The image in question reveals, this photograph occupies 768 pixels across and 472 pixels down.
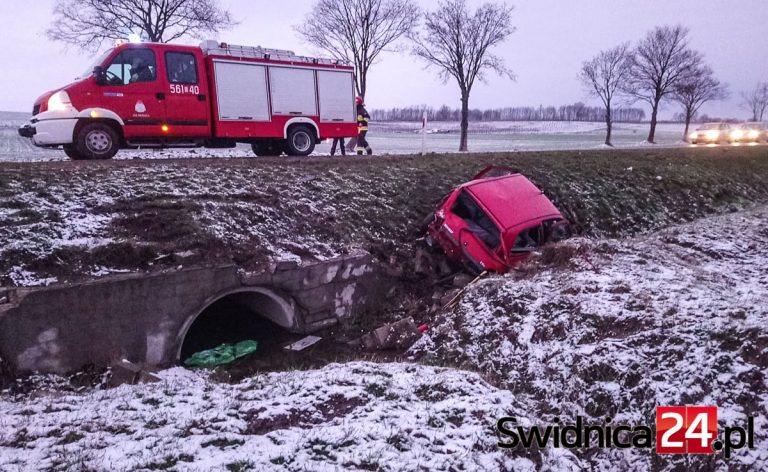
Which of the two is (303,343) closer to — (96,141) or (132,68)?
(96,141)

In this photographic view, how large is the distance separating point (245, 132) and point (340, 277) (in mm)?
5317

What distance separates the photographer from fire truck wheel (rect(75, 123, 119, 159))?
1002 cm

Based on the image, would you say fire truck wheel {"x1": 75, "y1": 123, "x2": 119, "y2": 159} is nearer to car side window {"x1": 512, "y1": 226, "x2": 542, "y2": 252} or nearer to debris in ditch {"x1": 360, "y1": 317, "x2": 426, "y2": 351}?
debris in ditch {"x1": 360, "y1": 317, "x2": 426, "y2": 351}

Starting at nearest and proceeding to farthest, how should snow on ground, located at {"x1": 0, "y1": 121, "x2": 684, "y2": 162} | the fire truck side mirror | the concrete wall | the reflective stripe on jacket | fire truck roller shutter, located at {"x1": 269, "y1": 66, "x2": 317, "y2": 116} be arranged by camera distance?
1. the concrete wall
2. the fire truck side mirror
3. fire truck roller shutter, located at {"x1": 269, "y1": 66, "x2": 317, "y2": 116}
4. the reflective stripe on jacket
5. snow on ground, located at {"x1": 0, "y1": 121, "x2": 684, "y2": 162}

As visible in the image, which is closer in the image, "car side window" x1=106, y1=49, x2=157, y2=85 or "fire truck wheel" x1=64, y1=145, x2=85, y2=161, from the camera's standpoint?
"car side window" x1=106, y1=49, x2=157, y2=85

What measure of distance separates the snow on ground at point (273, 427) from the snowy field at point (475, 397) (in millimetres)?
15

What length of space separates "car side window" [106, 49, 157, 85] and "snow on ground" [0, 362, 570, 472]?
281 inches

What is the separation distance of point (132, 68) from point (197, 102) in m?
1.45

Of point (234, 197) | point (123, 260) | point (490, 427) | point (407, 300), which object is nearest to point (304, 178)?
point (234, 197)

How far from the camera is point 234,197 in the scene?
909cm

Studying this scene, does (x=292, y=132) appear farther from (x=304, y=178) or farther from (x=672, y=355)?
(x=672, y=355)

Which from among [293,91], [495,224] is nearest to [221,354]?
[495,224]

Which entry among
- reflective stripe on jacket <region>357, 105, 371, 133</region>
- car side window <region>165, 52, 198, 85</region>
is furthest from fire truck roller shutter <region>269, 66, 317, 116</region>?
reflective stripe on jacket <region>357, 105, 371, 133</region>

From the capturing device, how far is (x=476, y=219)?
9352 millimetres
